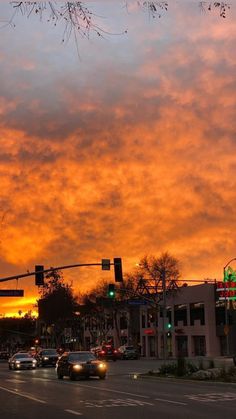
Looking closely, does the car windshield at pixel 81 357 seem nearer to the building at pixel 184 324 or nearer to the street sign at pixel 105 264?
the street sign at pixel 105 264

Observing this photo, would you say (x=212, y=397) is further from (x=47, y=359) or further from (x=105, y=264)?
(x=47, y=359)

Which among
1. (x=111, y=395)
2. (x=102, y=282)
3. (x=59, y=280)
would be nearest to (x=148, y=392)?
(x=111, y=395)

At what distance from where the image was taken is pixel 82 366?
31.2 meters

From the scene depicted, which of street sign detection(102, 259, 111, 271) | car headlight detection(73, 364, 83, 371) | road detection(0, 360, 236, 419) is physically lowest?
road detection(0, 360, 236, 419)

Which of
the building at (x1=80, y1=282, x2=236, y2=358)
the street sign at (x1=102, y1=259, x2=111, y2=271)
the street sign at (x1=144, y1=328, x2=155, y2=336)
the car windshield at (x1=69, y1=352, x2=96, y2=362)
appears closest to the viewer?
the car windshield at (x1=69, y1=352, x2=96, y2=362)

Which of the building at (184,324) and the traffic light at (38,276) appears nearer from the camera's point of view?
the traffic light at (38,276)

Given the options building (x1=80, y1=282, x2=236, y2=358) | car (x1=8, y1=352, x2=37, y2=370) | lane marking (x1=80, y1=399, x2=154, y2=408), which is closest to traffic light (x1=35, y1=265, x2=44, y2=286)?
car (x1=8, y1=352, x2=37, y2=370)

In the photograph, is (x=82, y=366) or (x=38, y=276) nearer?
(x=82, y=366)

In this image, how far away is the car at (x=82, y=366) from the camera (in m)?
31.1

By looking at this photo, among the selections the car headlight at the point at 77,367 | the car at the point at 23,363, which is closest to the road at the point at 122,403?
the car headlight at the point at 77,367

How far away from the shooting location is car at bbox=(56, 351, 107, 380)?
31094mm

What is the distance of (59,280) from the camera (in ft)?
360

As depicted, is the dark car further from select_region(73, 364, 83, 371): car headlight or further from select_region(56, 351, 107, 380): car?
select_region(73, 364, 83, 371): car headlight

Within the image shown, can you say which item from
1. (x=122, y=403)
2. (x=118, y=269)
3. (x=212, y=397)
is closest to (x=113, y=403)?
(x=122, y=403)
